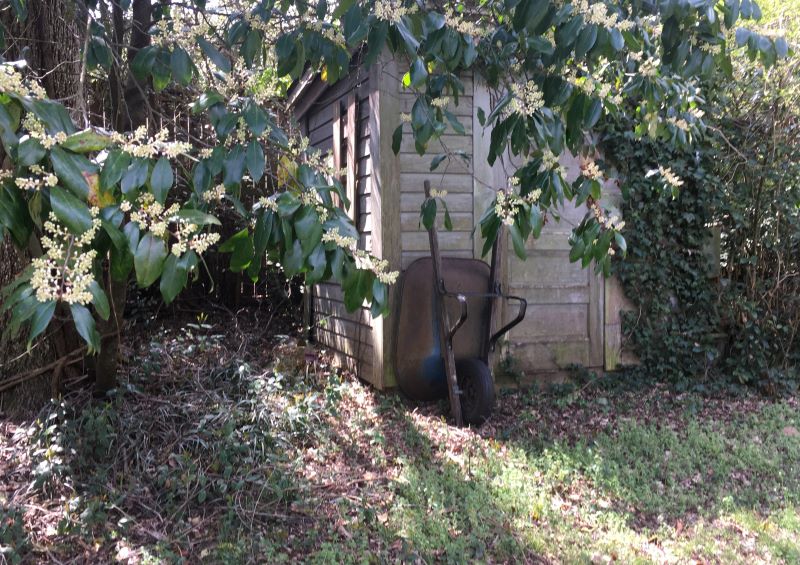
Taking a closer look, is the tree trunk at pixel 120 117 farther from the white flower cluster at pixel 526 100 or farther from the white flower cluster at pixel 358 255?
the white flower cluster at pixel 526 100

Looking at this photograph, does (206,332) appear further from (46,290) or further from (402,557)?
(46,290)

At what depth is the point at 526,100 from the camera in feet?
9.46

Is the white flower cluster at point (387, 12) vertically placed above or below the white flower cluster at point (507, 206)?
above

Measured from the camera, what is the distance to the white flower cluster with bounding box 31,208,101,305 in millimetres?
1511

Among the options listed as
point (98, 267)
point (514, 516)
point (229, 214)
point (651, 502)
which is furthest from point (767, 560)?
point (229, 214)

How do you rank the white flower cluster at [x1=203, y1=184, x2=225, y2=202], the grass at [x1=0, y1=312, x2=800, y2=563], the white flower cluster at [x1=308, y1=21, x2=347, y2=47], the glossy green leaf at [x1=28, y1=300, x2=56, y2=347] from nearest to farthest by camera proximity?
the glossy green leaf at [x1=28, y1=300, x2=56, y2=347]
the white flower cluster at [x1=203, y1=184, x2=225, y2=202]
the white flower cluster at [x1=308, y1=21, x2=347, y2=47]
the grass at [x1=0, y1=312, x2=800, y2=563]

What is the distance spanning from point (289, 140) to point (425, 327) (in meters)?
2.60

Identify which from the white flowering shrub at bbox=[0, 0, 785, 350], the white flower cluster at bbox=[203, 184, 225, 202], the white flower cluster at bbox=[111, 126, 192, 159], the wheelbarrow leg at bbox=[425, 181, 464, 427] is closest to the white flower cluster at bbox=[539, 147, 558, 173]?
the white flowering shrub at bbox=[0, 0, 785, 350]

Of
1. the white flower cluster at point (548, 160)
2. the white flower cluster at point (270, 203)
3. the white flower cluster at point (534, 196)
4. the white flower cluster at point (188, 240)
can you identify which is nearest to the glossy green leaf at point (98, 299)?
the white flower cluster at point (188, 240)

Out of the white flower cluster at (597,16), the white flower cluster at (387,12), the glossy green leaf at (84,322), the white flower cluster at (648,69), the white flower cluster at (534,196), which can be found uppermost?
the white flower cluster at (387,12)

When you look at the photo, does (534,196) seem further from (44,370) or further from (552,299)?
(44,370)

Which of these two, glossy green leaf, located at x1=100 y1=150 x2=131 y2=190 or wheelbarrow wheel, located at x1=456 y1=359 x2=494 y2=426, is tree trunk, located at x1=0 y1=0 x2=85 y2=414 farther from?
wheelbarrow wheel, located at x1=456 y1=359 x2=494 y2=426

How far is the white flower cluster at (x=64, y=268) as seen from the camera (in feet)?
4.96

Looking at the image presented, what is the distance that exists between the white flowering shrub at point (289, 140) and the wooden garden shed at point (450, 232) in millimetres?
1230
